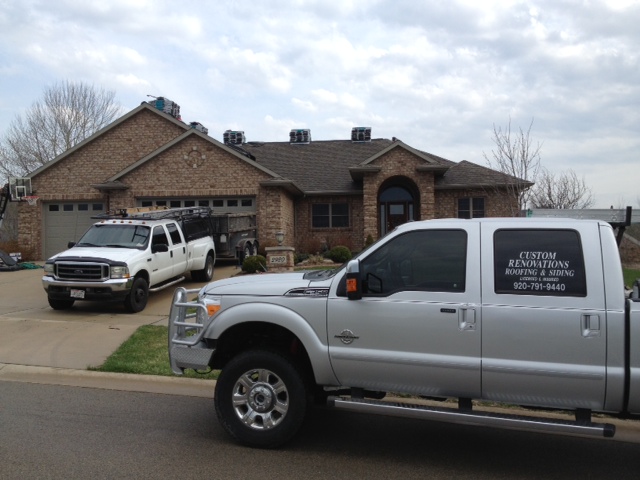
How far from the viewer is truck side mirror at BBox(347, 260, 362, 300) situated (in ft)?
15.6

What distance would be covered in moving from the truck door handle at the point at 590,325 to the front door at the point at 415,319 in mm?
736

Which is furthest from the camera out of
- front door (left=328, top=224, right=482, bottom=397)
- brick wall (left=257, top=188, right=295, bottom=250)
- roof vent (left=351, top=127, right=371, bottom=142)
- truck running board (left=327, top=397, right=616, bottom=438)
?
roof vent (left=351, top=127, right=371, bottom=142)

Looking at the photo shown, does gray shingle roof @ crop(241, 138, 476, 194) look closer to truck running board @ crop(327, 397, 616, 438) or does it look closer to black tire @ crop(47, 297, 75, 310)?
black tire @ crop(47, 297, 75, 310)

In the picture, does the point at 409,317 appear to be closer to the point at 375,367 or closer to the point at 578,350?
the point at 375,367

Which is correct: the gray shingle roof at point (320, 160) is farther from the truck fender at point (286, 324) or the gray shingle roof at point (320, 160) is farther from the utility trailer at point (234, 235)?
the truck fender at point (286, 324)

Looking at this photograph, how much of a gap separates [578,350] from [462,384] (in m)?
0.88

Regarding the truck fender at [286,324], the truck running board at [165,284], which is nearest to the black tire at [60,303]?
the truck running board at [165,284]

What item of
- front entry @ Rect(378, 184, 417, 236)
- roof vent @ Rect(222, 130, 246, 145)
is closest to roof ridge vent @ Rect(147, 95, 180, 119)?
roof vent @ Rect(222, 130, 246, 145)

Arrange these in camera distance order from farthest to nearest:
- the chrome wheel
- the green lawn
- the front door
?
the green lawn → the chrome wheel → the front door

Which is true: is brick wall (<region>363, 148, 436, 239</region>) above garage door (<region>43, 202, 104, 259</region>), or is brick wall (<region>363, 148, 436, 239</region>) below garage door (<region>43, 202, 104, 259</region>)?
above

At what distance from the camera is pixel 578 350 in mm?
4324

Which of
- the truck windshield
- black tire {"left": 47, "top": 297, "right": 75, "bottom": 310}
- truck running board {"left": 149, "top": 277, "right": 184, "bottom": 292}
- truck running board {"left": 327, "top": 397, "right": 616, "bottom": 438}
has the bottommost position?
truck running board {"left": 327, "top": 397, "right": 616, "bottom": 438}

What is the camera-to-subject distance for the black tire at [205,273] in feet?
51.9

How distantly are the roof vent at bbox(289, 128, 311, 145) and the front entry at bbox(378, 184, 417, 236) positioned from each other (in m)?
7.47
